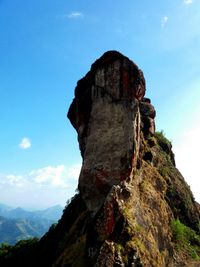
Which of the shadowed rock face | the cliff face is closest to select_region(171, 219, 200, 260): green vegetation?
the cliff face

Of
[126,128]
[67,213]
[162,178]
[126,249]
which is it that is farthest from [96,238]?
[67,213]

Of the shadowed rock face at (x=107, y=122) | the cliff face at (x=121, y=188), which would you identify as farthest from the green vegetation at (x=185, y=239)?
the shadowed rock face at (x=107, y=122)

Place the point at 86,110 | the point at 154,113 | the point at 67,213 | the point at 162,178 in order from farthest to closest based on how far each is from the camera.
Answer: the point at 67,213
the point at 154,113
the point at 162,178
the point at 86,110

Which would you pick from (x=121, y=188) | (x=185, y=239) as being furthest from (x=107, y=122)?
(x=185, y=239)

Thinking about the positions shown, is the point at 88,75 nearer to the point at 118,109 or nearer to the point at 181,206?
the point at 118,109

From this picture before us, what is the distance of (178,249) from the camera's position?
34344mm

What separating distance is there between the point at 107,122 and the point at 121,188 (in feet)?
25.0

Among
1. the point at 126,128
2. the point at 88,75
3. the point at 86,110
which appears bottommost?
the point at 126,128

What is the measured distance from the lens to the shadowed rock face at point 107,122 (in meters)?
31.9

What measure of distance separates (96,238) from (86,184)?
7.36 m

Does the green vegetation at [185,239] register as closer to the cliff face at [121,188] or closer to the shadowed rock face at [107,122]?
the cliff face at [121,188]

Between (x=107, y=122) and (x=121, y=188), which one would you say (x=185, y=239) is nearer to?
(x=121, y=188)

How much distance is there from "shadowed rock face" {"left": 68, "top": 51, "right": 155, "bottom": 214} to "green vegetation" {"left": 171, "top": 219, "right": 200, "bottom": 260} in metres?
8.94

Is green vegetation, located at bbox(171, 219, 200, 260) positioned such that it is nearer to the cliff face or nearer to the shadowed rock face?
the cliff face
